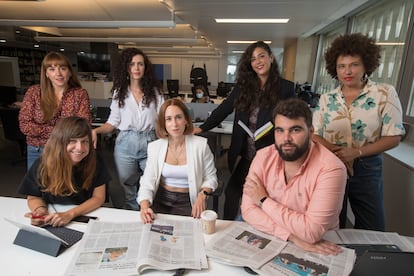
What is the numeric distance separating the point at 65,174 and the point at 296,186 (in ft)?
4.01

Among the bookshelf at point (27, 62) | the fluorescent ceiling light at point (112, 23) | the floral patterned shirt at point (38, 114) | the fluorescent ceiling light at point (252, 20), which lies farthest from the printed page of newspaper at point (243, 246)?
the bookshelf at point (27, 62)

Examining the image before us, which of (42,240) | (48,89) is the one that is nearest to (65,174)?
(42,240)

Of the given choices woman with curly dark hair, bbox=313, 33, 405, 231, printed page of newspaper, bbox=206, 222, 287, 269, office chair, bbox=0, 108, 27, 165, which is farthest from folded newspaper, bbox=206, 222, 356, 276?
office chair, bbox=0, 108, 27, 165

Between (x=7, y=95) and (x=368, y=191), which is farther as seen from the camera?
(x=7, y=95)

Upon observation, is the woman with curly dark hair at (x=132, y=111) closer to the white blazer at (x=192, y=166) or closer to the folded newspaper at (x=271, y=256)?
the white blazer at (x=192, y=166)

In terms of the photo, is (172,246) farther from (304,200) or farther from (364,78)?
(364,78)

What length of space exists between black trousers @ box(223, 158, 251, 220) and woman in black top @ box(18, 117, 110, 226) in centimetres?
89

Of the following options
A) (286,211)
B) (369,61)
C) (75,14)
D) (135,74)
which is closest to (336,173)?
(286,211)

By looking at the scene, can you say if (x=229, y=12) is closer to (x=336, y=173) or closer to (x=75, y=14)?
(x=75, y=14)

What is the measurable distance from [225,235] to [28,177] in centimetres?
112

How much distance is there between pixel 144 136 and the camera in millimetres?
2098

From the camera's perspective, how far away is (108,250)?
3.58ft

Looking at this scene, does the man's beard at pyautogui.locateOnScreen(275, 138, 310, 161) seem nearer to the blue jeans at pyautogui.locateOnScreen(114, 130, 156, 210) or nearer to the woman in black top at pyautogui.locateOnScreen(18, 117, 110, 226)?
the woman in black top at pyautogui.locateOnScreen(18, 117, 110, 226)

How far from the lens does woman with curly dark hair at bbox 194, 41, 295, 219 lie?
73.6 inches
